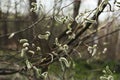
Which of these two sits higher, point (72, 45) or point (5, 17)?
point (72, 45)

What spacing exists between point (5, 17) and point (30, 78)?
3.02 m

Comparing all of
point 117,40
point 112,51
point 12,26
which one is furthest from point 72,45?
point 117,40

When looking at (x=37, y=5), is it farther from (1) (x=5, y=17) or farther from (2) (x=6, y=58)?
(1) (x=5, y=17)

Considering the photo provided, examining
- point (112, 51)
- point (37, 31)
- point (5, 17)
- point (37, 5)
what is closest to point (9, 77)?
point (5, 17)

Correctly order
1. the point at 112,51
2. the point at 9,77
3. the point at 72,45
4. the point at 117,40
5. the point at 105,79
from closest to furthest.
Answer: the point at 105,79 < the point at 72,45 < the point at 9,77 < the point at 112,51 < the point at 117,40

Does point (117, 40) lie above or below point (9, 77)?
below

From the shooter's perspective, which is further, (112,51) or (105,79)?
(112,51)

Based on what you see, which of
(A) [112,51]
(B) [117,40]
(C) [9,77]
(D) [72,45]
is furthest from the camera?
(B) [117,40]

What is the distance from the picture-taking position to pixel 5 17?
21.3 ft

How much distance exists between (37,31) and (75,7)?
0.97 metres

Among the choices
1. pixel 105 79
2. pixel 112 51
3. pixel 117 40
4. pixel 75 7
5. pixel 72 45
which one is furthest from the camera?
pixel 117 40


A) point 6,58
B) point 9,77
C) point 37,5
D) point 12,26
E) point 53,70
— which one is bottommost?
point 12,26

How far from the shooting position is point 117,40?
1850 cm

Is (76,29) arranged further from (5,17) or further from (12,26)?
(12,26)
